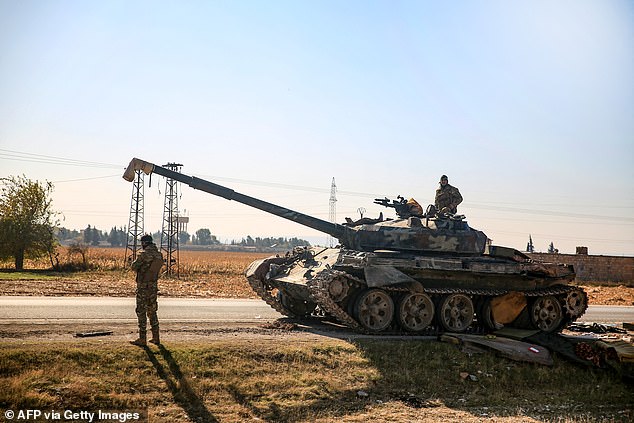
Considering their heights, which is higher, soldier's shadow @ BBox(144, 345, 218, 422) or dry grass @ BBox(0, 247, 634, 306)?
dry grass @ BBox(0, 247, 634, 306)

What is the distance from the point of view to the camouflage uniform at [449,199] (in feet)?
61.5

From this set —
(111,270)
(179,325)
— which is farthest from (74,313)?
(111,270)

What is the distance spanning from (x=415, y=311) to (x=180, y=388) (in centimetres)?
741

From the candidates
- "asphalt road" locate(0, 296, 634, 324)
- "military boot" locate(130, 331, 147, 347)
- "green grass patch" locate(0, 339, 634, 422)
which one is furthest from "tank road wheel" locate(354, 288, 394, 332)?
"military boot" locate(130, 331, 147, 347)

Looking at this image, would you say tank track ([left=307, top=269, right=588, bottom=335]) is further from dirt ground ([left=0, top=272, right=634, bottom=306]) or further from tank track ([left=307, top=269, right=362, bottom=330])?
dirt ground ([left=0, top=272, right=634, bottom=306])

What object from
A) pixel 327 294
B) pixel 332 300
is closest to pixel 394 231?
pixel 332 300

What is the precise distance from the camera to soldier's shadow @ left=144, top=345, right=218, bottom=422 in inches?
379

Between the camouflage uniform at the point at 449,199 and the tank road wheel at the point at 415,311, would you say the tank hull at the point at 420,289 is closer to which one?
the tank road wheel at the point at 415,311

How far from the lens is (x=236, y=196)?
17062 millimetres

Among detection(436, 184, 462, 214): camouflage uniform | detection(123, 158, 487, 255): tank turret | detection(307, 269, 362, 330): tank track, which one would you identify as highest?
detection(436, 184, 462, 214): camouflage uniform

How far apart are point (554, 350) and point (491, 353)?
1799 mm

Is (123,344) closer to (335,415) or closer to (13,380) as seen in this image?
(13,380)

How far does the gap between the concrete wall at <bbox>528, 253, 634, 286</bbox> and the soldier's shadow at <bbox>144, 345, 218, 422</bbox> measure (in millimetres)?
40556

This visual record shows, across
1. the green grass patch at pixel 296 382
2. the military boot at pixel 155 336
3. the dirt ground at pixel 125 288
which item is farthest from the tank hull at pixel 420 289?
the dirt ground at pixel 125 288
